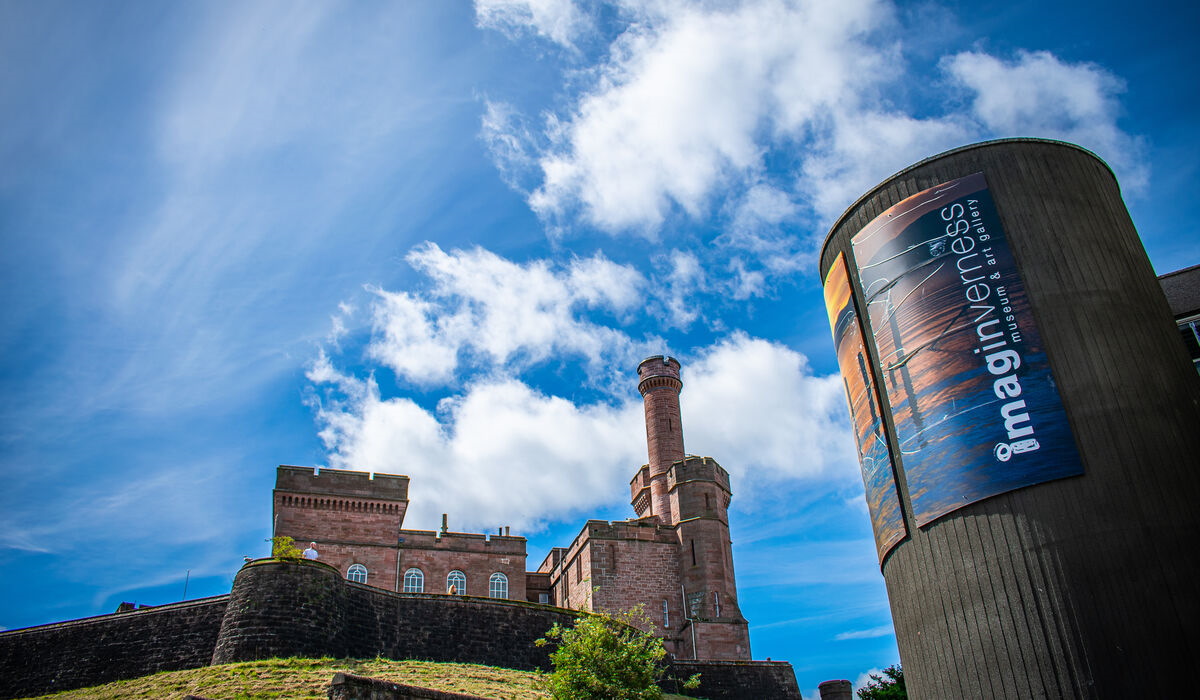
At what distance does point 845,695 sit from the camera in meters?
29.1

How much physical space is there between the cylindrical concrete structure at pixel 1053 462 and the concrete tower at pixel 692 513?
15619mm

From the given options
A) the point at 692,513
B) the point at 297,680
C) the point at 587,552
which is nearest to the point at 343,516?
the point at 587,552

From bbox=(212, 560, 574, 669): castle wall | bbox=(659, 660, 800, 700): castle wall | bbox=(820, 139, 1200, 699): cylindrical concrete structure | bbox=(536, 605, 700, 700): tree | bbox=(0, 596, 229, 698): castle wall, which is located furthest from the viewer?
bbox=(659, 660, 800, 700): castle wall

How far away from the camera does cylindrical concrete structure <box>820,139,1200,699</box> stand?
49.8 feet

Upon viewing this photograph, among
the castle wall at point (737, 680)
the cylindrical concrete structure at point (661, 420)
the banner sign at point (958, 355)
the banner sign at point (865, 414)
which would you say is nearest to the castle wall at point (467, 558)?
the cylindrical concrete structure at point (661, 420)

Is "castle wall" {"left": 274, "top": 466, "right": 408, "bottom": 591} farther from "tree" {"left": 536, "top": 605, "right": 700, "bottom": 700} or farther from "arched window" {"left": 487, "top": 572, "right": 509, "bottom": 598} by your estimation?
"tree" {"left": 536, "top": 605, "right": 700, "bottom": 700}

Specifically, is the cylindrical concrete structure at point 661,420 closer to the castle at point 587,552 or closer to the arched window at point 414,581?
the castle at point 587,552

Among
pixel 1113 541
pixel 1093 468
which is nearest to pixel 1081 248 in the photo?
pixel 1093 468

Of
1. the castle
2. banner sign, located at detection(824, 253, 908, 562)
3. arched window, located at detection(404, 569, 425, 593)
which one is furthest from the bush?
banner sign, located at detection(824, 253, 908, 562)

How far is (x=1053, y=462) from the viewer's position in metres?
16.3

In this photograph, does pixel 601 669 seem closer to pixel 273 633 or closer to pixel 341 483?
pixel 273 633

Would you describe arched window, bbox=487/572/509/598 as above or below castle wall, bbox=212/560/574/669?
above

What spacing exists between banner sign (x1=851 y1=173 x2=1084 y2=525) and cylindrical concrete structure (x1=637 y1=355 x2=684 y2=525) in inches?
764

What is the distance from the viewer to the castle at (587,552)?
112ft
